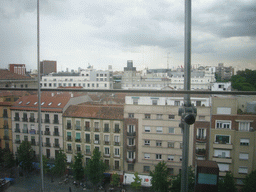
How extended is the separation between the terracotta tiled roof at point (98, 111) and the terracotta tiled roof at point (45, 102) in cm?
12

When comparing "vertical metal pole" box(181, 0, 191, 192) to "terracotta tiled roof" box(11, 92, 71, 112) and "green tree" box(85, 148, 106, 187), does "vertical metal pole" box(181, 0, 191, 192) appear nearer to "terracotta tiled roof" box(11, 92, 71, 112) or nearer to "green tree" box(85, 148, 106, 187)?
"green tree" box(85, 148, 106, 187)

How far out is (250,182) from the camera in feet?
3.58

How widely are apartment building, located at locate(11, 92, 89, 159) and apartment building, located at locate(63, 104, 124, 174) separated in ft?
0.32

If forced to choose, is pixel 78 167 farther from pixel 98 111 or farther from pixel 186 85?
pixel 186 85

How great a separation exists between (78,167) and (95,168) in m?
0.12

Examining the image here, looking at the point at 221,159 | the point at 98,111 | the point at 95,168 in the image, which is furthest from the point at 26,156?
the point at 221,159

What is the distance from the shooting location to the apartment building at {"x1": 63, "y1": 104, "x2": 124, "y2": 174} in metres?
1.22

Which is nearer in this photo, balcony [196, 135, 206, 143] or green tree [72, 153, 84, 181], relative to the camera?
balcony [196, 135, 206, 143]

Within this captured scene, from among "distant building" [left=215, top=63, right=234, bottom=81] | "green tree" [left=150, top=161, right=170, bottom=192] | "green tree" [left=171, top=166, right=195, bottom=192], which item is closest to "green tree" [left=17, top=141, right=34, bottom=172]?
"green tree" [left=150, top=161, right=170, bottom=192]

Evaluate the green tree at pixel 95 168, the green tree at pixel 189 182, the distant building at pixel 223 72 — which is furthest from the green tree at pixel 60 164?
the distant building at pixel 223 72

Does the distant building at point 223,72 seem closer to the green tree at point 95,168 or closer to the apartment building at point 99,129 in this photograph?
the apartment building at point 99,129

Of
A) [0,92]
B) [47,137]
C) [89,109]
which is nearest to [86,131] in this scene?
[89,109]

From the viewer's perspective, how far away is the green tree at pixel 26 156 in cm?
135

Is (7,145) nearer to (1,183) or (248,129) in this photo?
(1,183)
